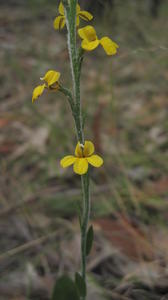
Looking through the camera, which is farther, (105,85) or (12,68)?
(12,68)

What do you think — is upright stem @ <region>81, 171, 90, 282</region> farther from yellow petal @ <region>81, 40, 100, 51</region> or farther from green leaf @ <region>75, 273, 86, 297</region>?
yellow petal @ <region>81, 40, 100, 51</region>

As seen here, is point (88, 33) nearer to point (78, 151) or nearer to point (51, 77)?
point (51, 77)

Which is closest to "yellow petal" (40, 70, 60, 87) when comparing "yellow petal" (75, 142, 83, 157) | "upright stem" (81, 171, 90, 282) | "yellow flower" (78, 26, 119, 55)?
"yellow flower" (78, 26, 119, 55)

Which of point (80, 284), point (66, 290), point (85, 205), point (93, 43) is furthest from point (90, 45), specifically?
point (66, 290)

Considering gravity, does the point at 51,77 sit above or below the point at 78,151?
above

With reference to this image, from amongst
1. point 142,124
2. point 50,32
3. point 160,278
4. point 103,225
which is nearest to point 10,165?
point 103,225

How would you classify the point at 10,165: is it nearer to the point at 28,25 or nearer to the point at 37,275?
the point at 37,275
